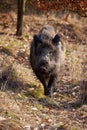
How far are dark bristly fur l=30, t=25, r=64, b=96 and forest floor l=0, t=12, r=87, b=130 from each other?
0.25m

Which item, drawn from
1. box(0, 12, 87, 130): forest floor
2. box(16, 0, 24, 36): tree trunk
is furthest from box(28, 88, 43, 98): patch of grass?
box(16, 0, 24, 36): tree trunk

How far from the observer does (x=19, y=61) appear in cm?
1278

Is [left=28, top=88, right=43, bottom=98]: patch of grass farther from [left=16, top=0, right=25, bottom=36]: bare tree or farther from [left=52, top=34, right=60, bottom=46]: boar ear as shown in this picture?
[left=16, top=0, right=25, bottom=36]: bare tree

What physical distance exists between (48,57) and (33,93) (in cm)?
104

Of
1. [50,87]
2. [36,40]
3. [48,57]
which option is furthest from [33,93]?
[36,40]

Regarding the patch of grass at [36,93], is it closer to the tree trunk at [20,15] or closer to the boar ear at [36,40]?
the boar ear at [36,40]

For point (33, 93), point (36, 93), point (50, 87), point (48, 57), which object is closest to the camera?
point (33, 93)

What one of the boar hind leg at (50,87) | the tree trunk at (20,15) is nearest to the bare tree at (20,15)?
the tree trunk at (20,15)

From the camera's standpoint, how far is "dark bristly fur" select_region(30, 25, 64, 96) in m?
9.86

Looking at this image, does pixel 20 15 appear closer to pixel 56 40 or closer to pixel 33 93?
pixel 56 40

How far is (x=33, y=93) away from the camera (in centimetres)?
927

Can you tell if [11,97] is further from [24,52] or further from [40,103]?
[24,52]

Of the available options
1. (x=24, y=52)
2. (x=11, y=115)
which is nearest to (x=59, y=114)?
(x=11, y=115)

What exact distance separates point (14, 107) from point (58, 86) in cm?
338
